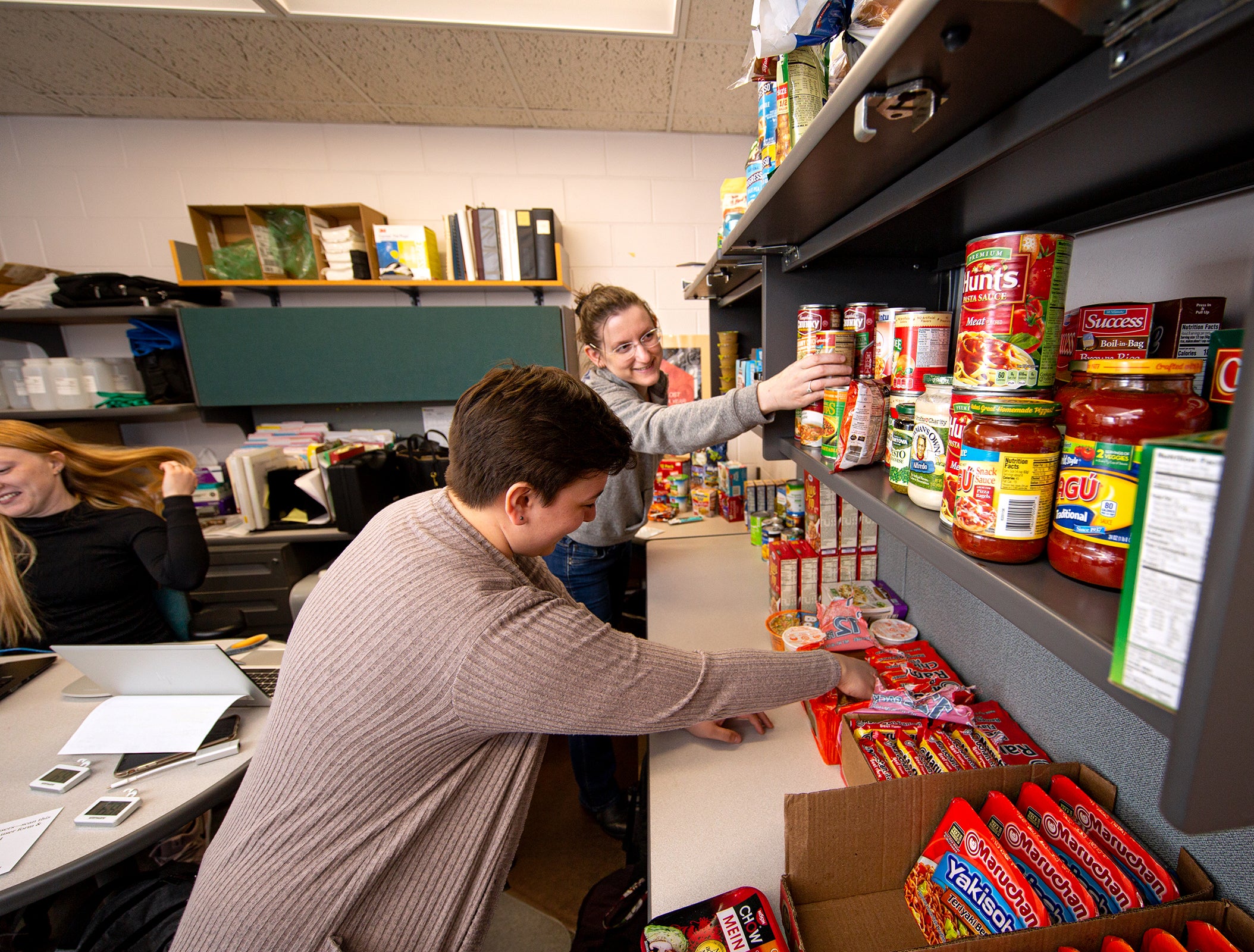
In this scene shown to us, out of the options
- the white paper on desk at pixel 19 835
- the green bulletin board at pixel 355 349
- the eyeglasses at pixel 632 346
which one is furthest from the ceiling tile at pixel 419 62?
the white paper on desk at pixel 19 835

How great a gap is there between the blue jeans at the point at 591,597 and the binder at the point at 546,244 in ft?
5.47

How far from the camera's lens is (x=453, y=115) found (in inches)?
107

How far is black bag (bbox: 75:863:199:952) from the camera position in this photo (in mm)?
979

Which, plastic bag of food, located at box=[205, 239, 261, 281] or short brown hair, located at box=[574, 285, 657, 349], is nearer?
short brown hair, located at box=[574, 285, 657, 349]

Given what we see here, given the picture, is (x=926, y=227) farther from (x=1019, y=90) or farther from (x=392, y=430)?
(x=392, y=430)

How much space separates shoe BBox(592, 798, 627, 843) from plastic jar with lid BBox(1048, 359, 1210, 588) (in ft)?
5.31

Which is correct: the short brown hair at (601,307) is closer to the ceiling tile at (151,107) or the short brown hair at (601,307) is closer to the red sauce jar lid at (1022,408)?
the red sauce jar lid at (1022,408)

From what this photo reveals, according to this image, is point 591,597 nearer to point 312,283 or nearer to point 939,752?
point 939,752

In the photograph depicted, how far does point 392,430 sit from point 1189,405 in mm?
3325

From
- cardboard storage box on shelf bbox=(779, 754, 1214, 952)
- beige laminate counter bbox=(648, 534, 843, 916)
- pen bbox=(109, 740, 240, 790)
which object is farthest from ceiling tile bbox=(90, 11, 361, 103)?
cardboard storage box on shelf bbox=(779, 754, 1214, 952)

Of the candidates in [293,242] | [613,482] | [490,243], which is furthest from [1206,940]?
[293,242]

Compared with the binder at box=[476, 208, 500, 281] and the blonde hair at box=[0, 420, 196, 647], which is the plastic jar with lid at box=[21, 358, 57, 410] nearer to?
the blonde hair at box=[0, 420, 196, 647]

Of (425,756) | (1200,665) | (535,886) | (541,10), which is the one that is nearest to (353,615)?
(425,756)

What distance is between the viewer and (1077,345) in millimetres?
598
